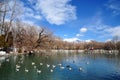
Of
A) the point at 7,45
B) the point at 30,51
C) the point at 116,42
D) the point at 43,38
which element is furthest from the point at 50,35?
the point at 116,42

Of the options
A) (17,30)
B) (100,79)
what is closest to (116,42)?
(17,30)

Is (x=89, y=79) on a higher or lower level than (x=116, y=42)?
lower

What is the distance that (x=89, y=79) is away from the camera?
17.0m

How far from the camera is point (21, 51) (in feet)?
168

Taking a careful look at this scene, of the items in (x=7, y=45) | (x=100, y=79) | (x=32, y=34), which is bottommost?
(x=100, y=79)

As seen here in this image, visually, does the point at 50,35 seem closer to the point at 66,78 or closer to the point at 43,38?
the point at 43,38

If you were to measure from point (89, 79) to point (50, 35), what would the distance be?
44.1m

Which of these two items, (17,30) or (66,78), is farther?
(17,30)

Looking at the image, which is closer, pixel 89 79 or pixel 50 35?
pixel 89 79

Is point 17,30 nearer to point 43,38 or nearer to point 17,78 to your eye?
point 43,38

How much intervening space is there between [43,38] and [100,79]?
1751 inches

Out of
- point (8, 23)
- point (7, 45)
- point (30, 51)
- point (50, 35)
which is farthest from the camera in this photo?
point (50, 35)

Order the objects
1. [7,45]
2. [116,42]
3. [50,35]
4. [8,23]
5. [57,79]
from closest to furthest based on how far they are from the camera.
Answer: [57,79] → [7,45] → [8,23] → [50,35] → [116,42]

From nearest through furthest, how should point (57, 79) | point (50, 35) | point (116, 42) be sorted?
1. point (57, 79)
2. point (50, 35)
3. point (116, 42)
